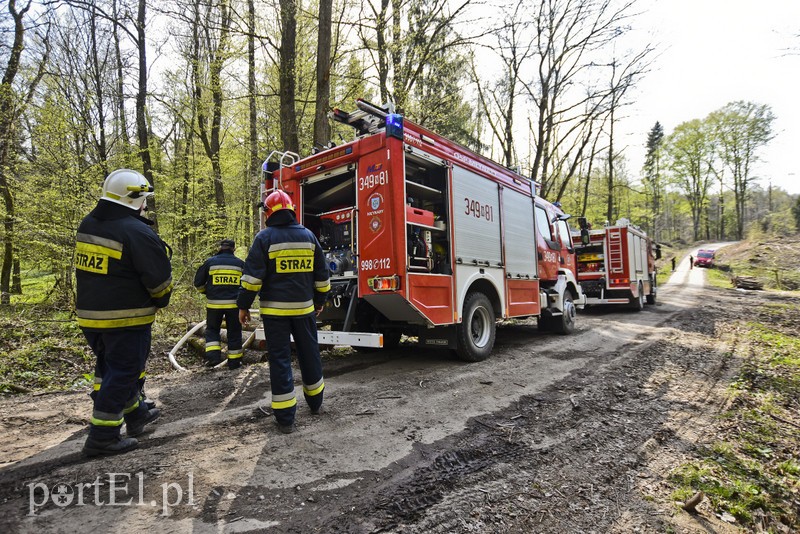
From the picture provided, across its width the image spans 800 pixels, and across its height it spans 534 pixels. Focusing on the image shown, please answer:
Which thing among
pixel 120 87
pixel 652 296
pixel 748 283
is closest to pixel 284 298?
pixel 120 87

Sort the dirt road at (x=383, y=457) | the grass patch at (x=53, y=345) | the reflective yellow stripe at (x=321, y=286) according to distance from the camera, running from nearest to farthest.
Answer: the dirt road at (x=383, y=457)
the reflective yellow stripe at (x=321, y=286)
the grass patch at (x=53, y=345)

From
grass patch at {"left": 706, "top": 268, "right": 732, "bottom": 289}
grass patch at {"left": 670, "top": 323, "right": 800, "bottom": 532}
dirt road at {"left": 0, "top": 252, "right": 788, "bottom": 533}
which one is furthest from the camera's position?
grass patch at {"left": 706, "top": 268, "right": 732, "bottom": 289}

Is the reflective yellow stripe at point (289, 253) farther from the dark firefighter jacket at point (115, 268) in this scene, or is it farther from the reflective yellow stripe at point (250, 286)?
the dark firefighter jacket at point (115, 268)

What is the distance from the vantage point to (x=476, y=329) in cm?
616

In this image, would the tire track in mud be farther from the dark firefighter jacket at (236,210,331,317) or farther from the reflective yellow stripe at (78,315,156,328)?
the reflective yellow stripe at (78,315,156,328)

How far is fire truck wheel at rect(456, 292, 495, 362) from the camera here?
18.5ft

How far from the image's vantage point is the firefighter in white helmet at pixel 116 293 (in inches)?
108

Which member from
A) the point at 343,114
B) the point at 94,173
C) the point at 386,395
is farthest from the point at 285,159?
the point at 94,173

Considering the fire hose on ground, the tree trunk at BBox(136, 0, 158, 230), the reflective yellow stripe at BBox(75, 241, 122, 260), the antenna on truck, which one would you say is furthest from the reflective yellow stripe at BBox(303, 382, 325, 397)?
the tree trunk at BBox(136, 0, 158, 230)

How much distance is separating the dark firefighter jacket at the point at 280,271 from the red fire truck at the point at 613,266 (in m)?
11.8

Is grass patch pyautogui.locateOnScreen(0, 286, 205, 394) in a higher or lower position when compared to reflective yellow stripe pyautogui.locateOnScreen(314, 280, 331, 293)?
lower

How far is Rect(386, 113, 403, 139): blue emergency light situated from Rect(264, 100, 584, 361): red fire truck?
12mm

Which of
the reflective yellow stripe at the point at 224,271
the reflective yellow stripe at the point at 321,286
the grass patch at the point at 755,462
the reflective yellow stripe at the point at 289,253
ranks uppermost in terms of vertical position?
the reflective yellow stripe at the point at 289,253

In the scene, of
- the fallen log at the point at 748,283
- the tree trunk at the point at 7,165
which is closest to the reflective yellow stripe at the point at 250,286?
the tree trunk at the point at 7,165
